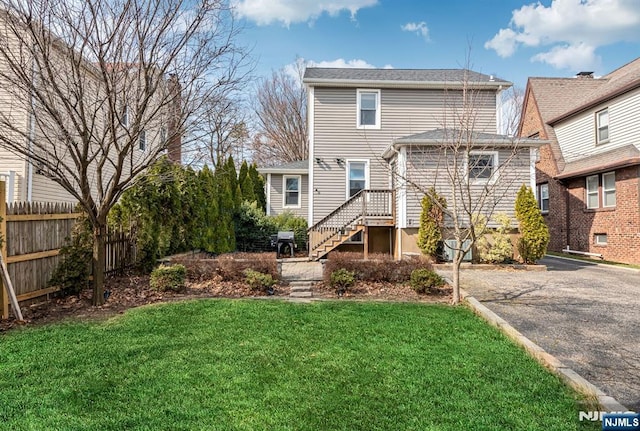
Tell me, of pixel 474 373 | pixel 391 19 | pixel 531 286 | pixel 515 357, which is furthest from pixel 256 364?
pixel 391 19

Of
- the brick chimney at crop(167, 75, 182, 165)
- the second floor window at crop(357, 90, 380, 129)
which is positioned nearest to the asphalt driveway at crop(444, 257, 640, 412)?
the brick chimney at crop(167, 75, 182, 165)

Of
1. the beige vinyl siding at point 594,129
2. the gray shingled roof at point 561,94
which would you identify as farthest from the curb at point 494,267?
the gray shingled roof at point 561,94

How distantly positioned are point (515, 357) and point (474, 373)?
80 cm

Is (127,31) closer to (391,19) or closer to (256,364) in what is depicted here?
(256,364)

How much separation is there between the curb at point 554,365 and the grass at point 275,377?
14 centimetres

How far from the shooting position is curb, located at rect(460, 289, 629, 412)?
3242mm

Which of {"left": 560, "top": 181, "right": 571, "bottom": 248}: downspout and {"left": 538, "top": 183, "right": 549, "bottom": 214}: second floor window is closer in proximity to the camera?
{"left": 560, "top": 181, "right": 571, "bottom": 248}: downspout

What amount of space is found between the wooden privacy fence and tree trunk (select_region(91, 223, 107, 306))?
31.0 inches

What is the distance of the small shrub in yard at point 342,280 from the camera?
24.8 feet

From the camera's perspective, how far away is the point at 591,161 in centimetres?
1516

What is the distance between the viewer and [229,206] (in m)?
14.2

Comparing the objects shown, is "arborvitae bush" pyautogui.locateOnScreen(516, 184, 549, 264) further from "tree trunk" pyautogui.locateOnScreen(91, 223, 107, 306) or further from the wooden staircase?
"tree trunk" pyautogui.locateOnScreen(91, 223, 107, 306)

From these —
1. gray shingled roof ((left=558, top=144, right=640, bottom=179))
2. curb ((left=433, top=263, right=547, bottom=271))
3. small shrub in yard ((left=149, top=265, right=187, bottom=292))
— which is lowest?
curb ((left=433, top=263, right=547, bottom=271))

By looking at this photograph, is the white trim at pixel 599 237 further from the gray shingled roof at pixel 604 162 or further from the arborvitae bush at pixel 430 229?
the arborvitae bush at pixel 430 229
